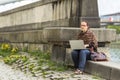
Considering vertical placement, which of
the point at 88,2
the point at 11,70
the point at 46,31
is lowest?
the point at 11,70

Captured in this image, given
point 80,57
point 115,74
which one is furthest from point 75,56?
point 115,74

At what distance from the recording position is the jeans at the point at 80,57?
8750 millimetres

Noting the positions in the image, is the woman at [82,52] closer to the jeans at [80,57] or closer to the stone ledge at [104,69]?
the jeans at [80,57]

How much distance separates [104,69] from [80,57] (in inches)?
36.5

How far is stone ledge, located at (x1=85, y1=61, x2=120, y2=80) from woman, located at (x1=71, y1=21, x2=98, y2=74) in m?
0.19

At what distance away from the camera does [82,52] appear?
8836 mm

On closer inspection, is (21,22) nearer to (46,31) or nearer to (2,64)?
(2,64)

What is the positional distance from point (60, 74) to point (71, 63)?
968mm

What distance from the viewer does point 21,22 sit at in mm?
15844

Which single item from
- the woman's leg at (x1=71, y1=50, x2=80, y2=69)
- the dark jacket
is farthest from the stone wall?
the woman's leg at (x1=71, y1=50, x2=80, y2=69)

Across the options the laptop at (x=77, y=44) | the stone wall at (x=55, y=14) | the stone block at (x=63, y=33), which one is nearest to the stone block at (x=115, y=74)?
the laptop at (x=77, y=44)

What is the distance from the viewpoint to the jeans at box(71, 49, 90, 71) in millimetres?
8750

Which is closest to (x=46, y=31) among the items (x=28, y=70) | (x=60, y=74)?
(x=28, y=70)

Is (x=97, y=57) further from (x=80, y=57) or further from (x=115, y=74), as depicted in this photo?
(x=115, y=74)
